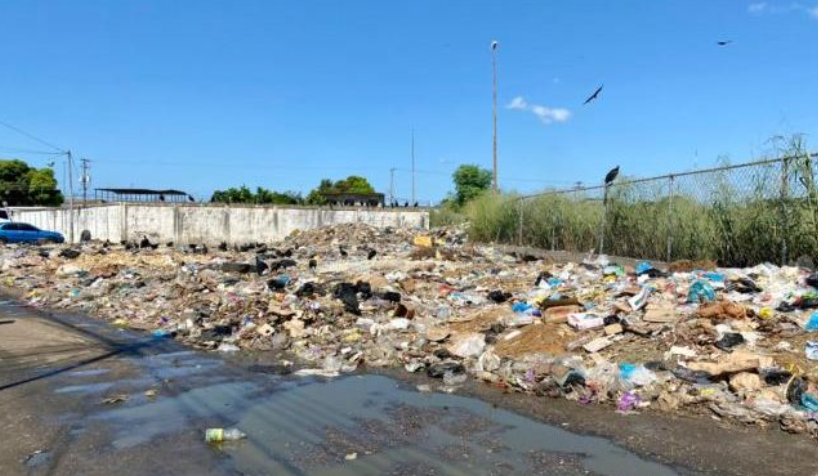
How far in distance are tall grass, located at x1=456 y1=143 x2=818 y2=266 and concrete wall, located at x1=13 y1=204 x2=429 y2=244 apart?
19367 mm

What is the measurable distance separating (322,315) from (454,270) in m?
4.24

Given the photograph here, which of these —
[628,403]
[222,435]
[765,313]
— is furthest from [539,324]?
[222,435]

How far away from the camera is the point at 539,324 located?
7.27 metres

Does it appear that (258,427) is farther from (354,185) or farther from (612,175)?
(354,185)

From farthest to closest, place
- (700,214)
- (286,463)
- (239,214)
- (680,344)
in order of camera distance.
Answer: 1. (239,214)
2. (700,214)
3. (680,344)
4. (286,463)

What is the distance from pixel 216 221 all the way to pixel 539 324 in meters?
28.4

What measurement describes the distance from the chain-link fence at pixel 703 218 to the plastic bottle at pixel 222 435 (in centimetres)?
725

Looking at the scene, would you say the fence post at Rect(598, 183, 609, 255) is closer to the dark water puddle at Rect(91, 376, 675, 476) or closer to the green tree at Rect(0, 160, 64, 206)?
the dark water puddle at Rect(91, 376, 675, 476)

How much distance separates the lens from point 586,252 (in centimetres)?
1403

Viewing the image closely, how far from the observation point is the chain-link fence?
8289 mm

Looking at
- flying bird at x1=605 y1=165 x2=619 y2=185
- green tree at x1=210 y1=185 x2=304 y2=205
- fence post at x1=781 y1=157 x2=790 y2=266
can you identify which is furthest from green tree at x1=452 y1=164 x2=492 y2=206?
fence post at x1=781 y1=157 x2=790 y2=266

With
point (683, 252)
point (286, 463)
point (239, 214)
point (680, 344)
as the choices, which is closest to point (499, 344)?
point (680, 344)

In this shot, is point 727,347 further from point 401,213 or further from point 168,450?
point 401,213

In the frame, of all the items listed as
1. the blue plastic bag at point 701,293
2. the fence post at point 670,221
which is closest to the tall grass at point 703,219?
the fence post at point 670,221
